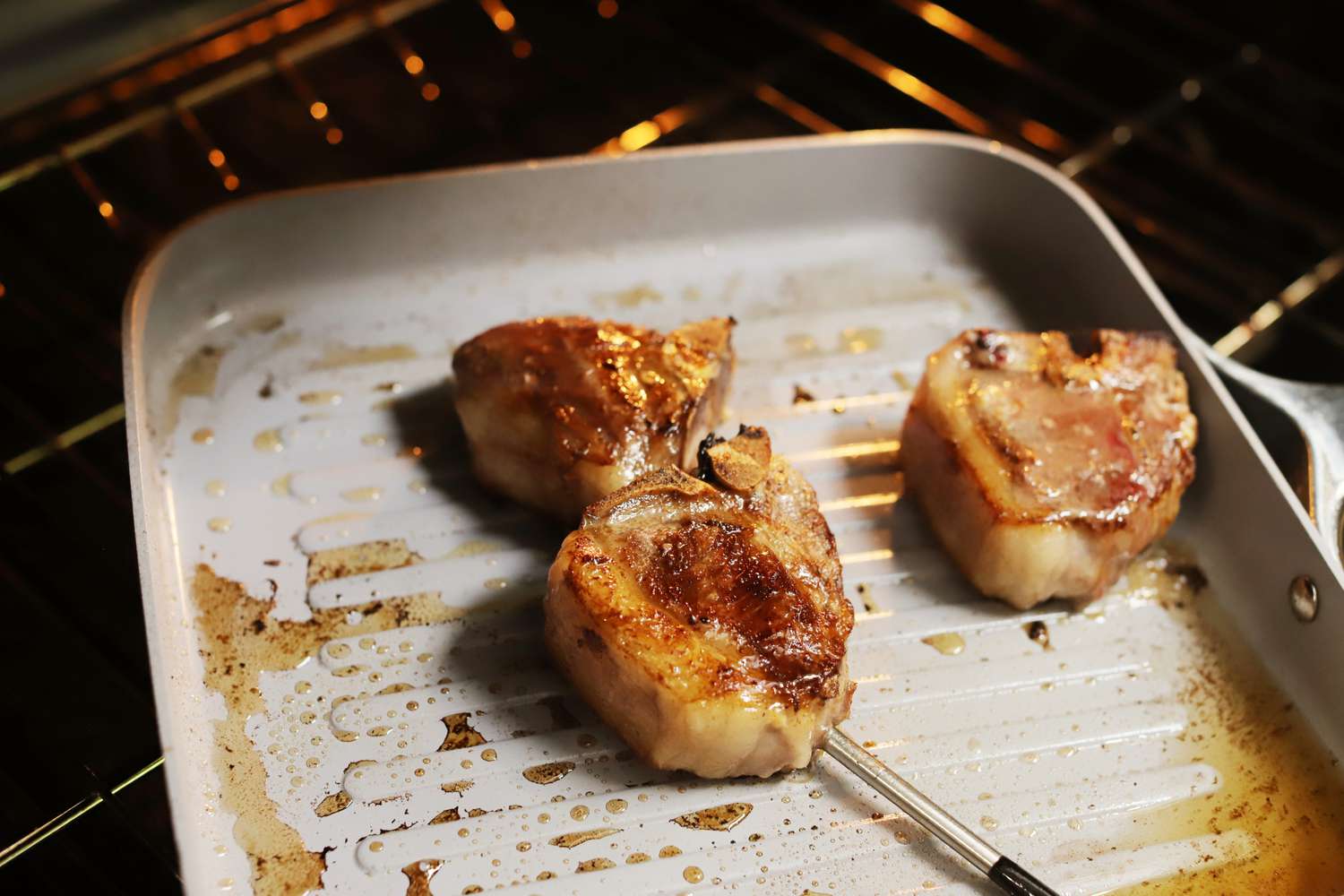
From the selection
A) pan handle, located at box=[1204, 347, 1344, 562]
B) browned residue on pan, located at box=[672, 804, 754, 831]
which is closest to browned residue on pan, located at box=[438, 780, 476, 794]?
browned residue on pan, located at box=[672, 804, 754, 831]

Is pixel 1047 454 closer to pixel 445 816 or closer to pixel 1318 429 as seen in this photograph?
pixel 1318 429

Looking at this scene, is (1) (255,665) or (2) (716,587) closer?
(2) (716,587)

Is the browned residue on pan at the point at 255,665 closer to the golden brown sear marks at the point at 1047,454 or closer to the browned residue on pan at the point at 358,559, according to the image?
the browned residue on pan at the point at 358,559

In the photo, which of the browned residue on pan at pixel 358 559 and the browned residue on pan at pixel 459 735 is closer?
the browned residue on pan at pixel 459 735

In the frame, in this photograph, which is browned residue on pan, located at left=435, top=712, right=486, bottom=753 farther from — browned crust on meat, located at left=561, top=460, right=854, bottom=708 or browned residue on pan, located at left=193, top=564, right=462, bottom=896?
browned crust on meat, located at left=561, top=460, right=854, bottom=708

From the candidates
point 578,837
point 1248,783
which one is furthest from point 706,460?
point 1248,783

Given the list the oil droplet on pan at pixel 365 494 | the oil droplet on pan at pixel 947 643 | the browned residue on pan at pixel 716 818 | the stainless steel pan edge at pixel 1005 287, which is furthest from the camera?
the oil droplet on pan at pixel 365 494

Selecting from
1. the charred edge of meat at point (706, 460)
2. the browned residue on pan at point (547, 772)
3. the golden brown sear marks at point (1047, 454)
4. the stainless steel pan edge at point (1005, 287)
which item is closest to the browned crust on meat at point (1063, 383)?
the golden brown sear marks at point (1047, 454)
